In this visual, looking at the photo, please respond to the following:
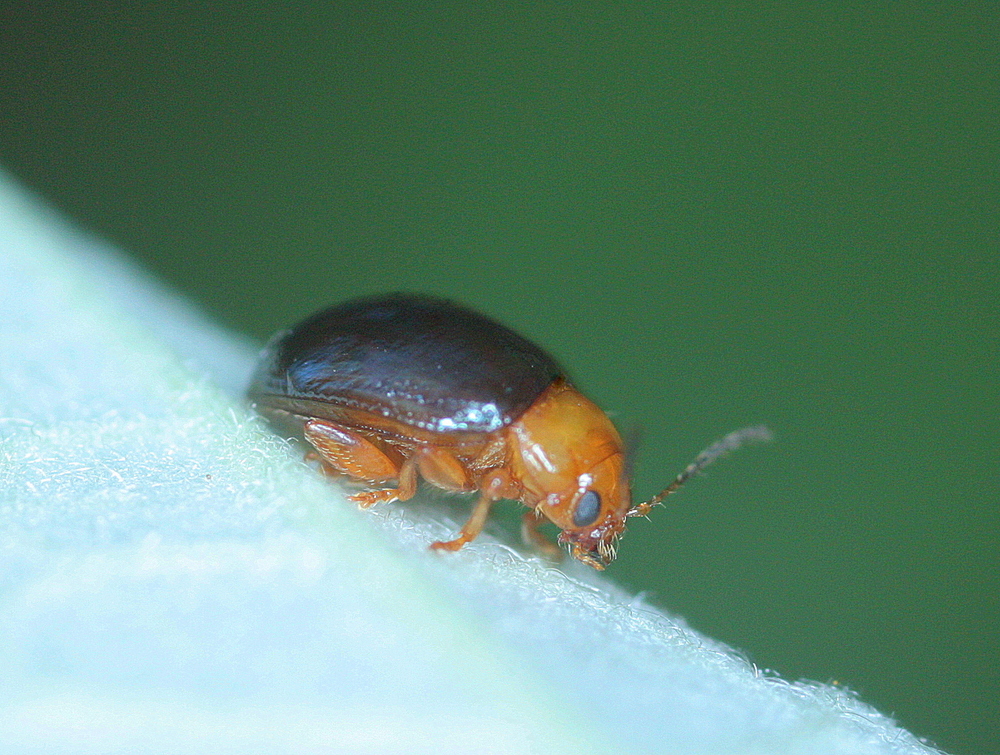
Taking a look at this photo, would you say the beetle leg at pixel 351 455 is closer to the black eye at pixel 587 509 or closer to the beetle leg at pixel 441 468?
the beetle leg at pixel 441 468

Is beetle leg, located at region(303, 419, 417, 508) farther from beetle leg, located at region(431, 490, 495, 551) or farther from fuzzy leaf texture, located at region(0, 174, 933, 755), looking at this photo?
fuzzy leaf texture, located at region(0, 174, 933, 755)

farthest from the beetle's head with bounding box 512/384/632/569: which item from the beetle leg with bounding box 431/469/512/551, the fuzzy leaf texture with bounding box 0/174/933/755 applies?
the fuzzy leaf texture with bounding box 0/174/933/755

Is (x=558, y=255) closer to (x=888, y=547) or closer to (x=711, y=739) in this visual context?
(x=888, y=547)

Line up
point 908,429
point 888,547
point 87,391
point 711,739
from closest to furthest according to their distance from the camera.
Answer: point 711,739
point 87,391
point 888,547
point 908,429

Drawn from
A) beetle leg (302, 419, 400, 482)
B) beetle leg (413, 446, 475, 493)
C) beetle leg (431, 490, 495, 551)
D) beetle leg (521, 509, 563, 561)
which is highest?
beetle leg (431, 490, 495, 551)

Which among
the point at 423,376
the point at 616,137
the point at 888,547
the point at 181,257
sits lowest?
the point at 181,257

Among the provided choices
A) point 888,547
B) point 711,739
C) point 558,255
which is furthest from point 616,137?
point 711,739

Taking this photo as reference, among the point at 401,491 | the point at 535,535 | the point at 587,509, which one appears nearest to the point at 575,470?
the point at 587,509
